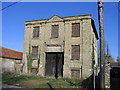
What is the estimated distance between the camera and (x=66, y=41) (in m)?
22.6

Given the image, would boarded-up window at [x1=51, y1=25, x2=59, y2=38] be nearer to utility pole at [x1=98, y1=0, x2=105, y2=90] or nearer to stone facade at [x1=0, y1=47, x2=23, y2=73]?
stone facade at [x1=0, y1=47, x2=23, y2=73]

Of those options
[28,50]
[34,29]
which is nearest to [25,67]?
[28,50]

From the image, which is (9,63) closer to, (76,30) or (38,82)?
(38,82)

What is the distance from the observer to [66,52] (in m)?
22.2

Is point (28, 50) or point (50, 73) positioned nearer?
point (50, 73)

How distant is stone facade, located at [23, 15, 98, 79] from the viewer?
2128cm

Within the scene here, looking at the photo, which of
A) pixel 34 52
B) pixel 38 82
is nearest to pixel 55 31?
pixel 34 52

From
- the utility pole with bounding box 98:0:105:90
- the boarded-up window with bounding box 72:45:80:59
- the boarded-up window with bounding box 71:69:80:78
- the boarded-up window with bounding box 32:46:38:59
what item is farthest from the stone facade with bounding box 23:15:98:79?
the utility pole with bounding box 98:0:105:90

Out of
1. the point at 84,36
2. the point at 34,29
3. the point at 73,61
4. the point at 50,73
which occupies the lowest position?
the point at 50,73

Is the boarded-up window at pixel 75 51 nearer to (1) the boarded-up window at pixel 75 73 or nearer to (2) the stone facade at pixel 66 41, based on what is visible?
(2) the stone facade at pixel 66 41

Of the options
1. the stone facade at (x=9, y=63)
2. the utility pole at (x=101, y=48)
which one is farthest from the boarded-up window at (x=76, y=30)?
the utility pole at (x=101, y=48)

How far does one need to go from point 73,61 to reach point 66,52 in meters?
1.70

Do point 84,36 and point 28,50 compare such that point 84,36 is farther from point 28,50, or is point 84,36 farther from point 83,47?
point 28,50

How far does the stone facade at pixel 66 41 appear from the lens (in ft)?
69.8
